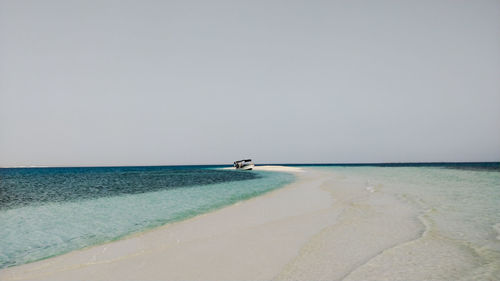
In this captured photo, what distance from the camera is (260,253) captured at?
703 cm

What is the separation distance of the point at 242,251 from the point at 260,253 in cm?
55

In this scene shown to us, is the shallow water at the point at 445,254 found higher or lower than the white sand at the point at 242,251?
higher

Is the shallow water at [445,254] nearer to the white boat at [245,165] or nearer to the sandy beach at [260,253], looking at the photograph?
the sandy beach at [260,253]

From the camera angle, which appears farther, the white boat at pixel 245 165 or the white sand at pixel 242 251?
the white boat at pixel 245 165

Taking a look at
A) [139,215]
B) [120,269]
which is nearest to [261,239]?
[120,269]

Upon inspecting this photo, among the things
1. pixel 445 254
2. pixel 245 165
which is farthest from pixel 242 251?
pixel 245 165

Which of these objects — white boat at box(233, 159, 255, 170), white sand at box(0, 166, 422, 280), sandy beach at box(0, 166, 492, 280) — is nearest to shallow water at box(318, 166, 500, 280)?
sandy beach at box(0, 166, 492, 280)

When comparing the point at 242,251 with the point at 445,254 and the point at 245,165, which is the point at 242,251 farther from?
the point at 245,165

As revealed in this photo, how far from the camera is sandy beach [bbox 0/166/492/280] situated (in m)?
5.77

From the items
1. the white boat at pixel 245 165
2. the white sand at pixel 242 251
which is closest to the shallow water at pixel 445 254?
the white sand at pixel 242 251

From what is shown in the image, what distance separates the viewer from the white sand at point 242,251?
5910 mm

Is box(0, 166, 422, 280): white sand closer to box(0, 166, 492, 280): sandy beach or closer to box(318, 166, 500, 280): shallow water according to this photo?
box(0, 166, 492, 280): sandy beach

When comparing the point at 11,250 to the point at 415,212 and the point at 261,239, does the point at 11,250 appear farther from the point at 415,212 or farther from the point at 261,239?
the point at 415,212

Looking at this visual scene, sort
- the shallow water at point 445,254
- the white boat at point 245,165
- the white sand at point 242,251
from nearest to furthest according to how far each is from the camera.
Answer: the shallow water at point 445,254 < the white sand at point 242,251 < the white boat at point 245,165
